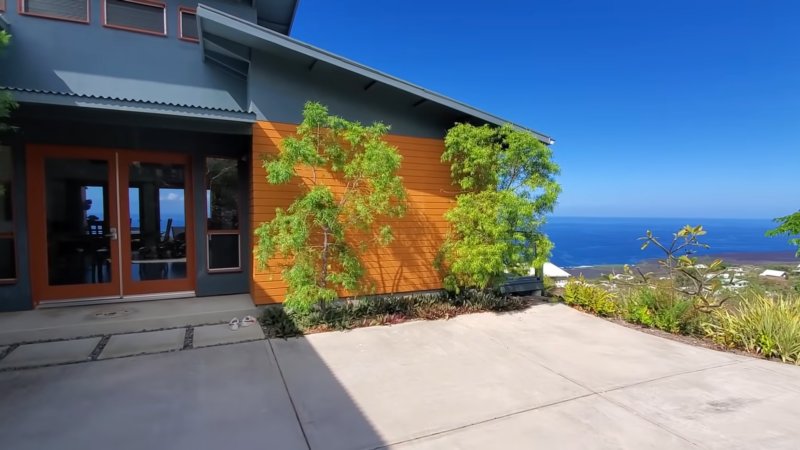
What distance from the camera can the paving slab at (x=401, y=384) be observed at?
2.71 metres

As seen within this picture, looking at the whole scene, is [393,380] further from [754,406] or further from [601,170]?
[601,170]

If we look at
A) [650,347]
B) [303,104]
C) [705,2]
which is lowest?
[650,347]

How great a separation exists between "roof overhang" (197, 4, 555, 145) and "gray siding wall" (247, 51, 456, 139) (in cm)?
19

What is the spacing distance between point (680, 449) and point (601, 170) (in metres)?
17.7

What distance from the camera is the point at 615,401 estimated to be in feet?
10.2

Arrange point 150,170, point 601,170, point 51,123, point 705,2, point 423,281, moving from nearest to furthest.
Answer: point 51,123
point 150,170
point 423,281
point 705,2
point 601,170

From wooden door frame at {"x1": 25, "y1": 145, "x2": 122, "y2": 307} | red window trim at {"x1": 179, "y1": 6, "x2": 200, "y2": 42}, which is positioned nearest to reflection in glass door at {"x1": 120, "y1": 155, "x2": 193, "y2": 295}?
wooden door frame at {"x1": 25, "y1": 145, "x2": 122, "y2": 307}

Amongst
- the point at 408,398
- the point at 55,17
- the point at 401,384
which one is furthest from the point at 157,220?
the point at 408,398

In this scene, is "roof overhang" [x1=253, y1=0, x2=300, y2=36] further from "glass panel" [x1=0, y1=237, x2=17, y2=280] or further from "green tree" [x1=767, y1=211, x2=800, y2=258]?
"green tree" [x1=767, y1=211, x2=800, y2=258]

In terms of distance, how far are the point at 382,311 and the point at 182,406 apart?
304 centimetres

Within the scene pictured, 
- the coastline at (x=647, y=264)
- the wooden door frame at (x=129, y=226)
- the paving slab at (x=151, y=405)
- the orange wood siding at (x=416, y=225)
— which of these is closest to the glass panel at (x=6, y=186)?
the wooden door frame at (x=129, y=226)

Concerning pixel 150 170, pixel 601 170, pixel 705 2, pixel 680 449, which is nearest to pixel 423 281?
pixel 680 449

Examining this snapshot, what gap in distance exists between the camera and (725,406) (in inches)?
120

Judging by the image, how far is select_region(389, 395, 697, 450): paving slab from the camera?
2475 millimetres
